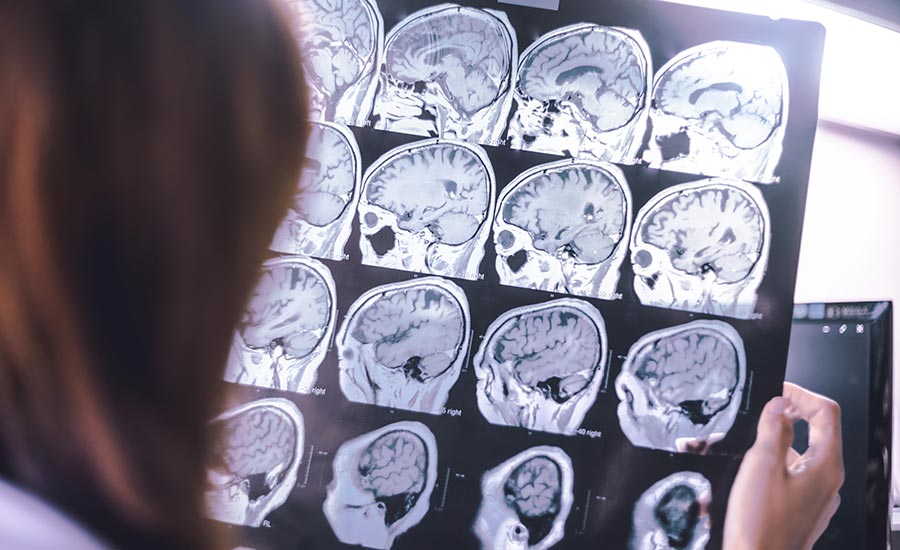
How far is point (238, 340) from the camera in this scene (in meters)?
1.13

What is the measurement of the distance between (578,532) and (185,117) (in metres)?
0.80

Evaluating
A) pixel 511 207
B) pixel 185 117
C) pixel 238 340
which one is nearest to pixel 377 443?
pixel 238 340

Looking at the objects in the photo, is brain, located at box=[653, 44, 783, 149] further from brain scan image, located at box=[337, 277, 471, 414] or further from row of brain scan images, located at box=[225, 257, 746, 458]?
brain scan image, located at box=[337, 277, 471, 414]

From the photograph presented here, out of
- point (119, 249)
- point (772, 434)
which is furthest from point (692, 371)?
point (119, 249)

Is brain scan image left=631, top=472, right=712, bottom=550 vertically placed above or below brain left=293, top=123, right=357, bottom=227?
below

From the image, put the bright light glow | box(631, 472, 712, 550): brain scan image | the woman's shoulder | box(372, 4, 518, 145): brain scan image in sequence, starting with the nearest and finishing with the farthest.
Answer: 1. the woman's shoulder
2. box(631, 472, 712, 550): brain scan image
3. box(372, 4, 518, 145): brain scan image
4. the bright light glow

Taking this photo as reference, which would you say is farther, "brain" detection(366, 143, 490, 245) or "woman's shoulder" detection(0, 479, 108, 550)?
"brain" detection(366, 143, 490, 245)

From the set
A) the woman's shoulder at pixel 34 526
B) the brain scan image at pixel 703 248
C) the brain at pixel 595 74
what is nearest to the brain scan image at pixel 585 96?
the brain at pixel 595 74

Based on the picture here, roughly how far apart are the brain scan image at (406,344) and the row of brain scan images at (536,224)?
4 cm

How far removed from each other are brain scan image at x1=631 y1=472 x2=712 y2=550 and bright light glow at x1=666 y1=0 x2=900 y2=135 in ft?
2.39

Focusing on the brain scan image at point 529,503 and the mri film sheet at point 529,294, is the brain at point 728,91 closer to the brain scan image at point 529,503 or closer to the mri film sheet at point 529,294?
the mri film sheet at point 529,294

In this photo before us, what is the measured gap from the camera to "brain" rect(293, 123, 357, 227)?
1140mm

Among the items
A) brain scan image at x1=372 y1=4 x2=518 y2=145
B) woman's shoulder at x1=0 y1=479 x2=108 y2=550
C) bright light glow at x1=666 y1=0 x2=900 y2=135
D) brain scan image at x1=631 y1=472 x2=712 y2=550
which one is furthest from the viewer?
bright light glow at x1=666 y1=0 x2=900 y2=135

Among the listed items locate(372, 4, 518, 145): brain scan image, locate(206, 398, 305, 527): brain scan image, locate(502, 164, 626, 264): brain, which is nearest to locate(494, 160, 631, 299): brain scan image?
locate(502, 164, 626, 264): brain
